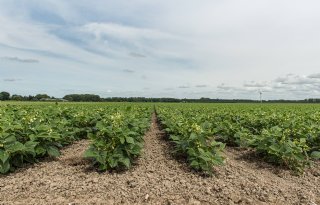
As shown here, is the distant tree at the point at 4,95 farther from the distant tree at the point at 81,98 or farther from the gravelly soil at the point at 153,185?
the gravelly soil at the point at 153,185

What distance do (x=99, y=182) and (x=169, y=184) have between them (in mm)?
1029

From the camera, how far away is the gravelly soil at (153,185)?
418 cm

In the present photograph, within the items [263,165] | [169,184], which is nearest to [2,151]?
[169,184]

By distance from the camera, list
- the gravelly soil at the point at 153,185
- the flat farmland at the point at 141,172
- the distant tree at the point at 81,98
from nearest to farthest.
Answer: the gravelly soil at the point at 153,185 < the flat farmland at the point at 141,172 < the distant tree at the point at 81,98

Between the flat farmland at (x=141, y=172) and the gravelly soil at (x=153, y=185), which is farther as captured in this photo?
the flat farmland at (x=141, y=172)

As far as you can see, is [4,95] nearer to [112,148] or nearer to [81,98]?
[81,98]

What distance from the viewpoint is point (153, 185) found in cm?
460

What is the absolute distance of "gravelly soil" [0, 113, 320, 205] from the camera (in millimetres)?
4184

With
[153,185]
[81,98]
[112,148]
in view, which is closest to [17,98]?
[81,98]

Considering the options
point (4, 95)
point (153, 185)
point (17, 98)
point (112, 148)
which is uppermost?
point (4, 95)

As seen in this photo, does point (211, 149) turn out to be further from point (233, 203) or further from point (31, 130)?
point (31, 130)

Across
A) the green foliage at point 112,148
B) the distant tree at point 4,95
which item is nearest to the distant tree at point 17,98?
the distant tree at point 4,95

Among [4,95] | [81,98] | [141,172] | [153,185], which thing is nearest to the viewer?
[153,185]

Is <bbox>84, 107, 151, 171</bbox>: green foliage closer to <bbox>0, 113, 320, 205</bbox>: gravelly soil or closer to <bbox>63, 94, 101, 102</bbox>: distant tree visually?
<bbox>0, 113, 320, 205</bbox>: gravelly soil
